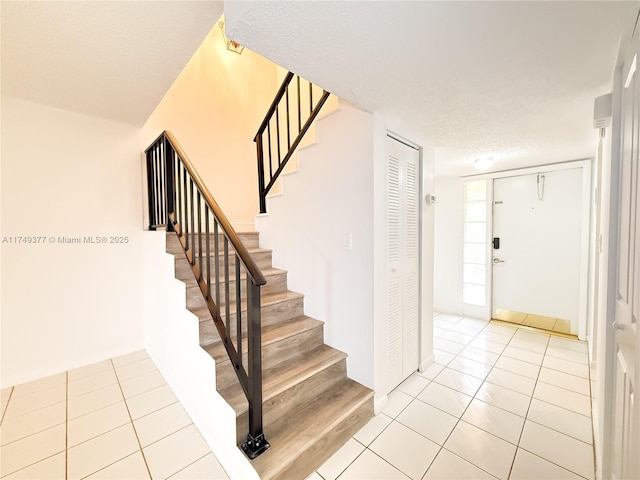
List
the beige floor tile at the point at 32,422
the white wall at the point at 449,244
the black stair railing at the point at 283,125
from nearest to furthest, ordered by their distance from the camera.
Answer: the beige floor tile at the point at 32,422 < the black stair railing at the point at 283,125 < the white wall at the point at 449,244

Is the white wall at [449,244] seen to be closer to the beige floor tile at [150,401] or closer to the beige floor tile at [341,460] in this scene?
the beige floor tile at [341,460]

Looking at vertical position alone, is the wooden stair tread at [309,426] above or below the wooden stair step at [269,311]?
below

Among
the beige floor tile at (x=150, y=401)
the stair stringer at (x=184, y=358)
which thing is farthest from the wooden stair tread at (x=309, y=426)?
the beige floor tile at (x=150, y=401)

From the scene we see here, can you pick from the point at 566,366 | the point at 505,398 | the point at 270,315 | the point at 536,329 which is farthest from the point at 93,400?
the point at 536,329

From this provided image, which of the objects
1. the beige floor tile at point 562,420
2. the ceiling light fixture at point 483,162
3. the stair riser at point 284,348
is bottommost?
the beige floor tile at point 562,420

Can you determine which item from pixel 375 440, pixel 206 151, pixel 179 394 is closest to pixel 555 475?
pixel 375 440

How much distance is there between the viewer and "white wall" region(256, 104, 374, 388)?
6.37 ft

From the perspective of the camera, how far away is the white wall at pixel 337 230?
1941 millimetres

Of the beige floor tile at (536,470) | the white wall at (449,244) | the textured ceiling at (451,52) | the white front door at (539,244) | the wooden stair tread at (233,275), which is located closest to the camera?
the textured ceiling at (451,52)

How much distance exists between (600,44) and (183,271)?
2.89 metres

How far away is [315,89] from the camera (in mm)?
2965

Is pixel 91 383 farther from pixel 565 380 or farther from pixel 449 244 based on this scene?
pixel 449 244

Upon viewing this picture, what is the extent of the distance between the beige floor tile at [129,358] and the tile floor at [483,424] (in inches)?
88.4

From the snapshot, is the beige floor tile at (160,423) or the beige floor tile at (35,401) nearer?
the beige floor tile at (160,423)
